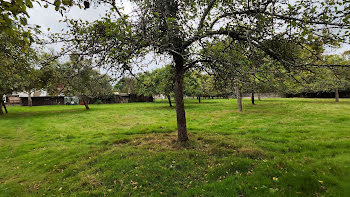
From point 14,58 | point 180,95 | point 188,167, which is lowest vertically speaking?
point 188,167

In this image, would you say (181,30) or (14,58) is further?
(14,58)

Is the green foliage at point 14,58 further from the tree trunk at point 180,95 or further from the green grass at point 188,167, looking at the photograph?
the tree trunk at point 180,95

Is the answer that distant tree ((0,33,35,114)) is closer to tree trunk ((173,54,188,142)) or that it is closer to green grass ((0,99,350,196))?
green grass ((0,99,350,196))

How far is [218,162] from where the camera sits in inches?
233

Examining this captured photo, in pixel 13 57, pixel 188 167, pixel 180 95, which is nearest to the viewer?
pixel 188 167

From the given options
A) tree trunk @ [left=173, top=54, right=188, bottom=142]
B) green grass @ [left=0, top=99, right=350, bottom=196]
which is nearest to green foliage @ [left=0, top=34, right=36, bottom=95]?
green grass @ [left=0, top=99, right=350, bottom=196]

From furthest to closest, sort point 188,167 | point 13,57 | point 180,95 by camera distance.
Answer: point 13,57 < point 180,95 < point 188,167

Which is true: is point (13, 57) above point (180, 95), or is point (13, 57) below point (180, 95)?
above

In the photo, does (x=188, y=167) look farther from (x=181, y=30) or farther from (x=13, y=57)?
(x=13, y=57)

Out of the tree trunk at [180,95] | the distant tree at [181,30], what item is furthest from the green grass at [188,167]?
the distant tree at [181,30]

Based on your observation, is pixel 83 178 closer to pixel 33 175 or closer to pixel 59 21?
pixel 33 175

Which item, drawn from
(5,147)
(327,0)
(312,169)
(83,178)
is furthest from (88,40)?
(5,147)

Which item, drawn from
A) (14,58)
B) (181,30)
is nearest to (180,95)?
(181,30)

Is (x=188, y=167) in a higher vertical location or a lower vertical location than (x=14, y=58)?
lower
